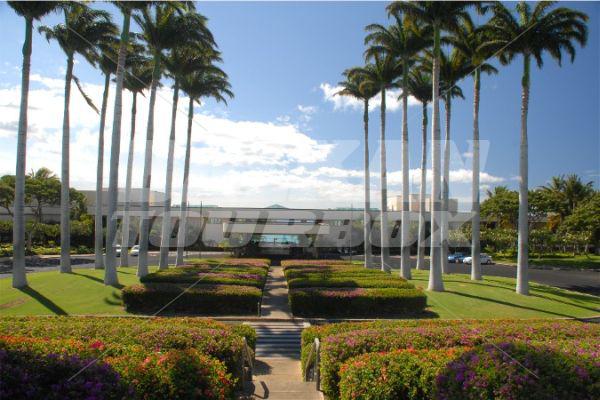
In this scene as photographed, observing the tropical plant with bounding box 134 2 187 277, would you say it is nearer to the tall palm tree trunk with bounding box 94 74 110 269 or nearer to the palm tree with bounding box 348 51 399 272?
the tall palm tree trunk with bounding box 94 74 110 269

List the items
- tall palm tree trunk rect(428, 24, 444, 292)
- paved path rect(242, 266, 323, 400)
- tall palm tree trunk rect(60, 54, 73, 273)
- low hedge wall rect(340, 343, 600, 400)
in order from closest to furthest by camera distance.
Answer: low hedge wall rect(340, 343, 600, 400), paved path rect(242, 266, 323, 400), tall palm tree trunk rect(428, 24, 444, 292), tall palm tree trunk rect(60, 54, 73, 273)

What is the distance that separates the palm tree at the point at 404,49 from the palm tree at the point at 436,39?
8.66 ft

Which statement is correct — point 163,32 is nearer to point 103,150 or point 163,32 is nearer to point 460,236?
point 103,150

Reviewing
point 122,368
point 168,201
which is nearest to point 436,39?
point 168,201

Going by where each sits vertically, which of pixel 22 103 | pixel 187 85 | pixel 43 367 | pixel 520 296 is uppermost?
pixel 187 85

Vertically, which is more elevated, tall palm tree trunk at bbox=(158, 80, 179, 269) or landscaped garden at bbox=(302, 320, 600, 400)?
tall palm tree trunk at bbox=(158, 80, 179, 269)

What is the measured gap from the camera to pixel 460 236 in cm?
4928

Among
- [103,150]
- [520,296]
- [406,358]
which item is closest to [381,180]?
[520,296]

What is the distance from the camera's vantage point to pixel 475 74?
87.0ft

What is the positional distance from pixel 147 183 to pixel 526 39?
2149 cm

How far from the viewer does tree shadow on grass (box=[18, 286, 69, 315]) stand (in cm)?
1612

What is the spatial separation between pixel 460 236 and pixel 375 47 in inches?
1182

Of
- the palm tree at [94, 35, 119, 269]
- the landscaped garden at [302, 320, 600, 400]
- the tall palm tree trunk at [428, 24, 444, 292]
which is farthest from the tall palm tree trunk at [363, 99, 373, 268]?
the landscaped garden at [302, 320, 600, 400]

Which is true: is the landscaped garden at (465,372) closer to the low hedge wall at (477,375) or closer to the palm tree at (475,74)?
the low hedge wall at (477,375)
